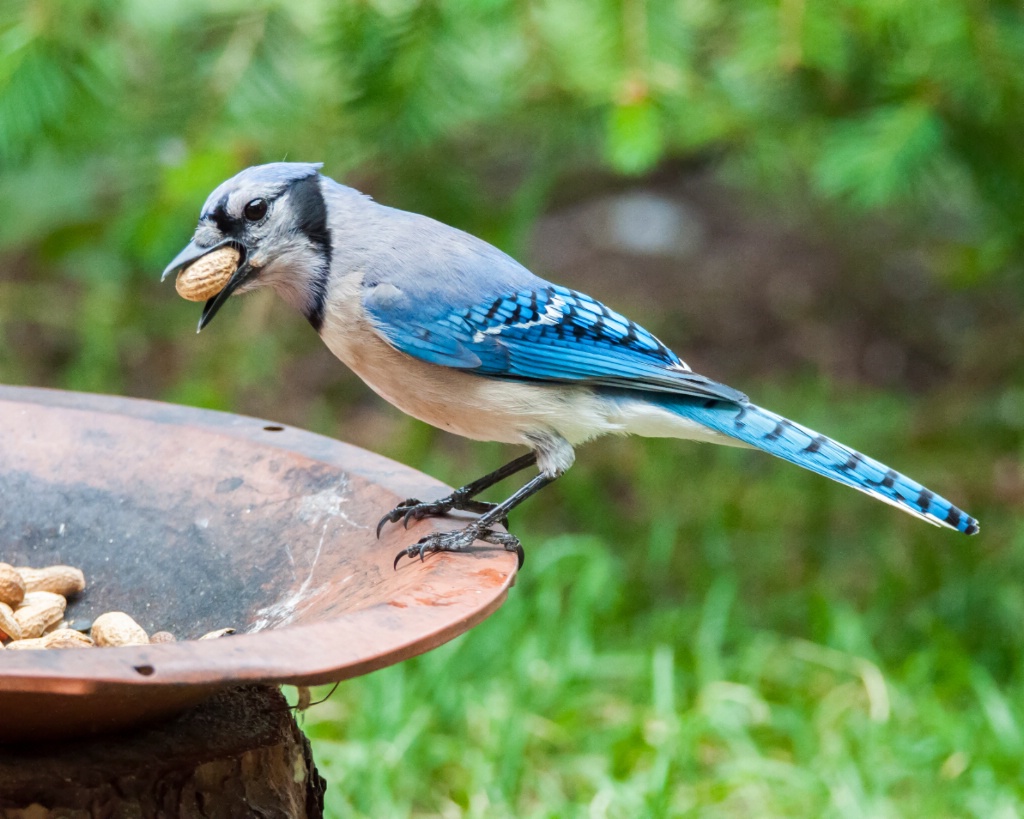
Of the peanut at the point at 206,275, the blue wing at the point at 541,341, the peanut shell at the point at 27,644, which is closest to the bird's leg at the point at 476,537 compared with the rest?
the blue wing at the point at 541,341

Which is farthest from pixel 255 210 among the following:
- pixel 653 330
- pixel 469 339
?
pixel 653 330

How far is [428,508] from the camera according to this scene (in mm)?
1968

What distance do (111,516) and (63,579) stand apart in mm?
140

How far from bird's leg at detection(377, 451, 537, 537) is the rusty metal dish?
0.02m

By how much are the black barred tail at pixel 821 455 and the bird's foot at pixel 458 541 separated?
0.51m

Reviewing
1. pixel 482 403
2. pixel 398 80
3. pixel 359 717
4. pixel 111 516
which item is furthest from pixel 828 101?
pixel 111 516

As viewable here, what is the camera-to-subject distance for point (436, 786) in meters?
2.98

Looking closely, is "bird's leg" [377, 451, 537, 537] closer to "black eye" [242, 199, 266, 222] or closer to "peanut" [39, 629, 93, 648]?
"peanut" [39, 629, 93, 648]

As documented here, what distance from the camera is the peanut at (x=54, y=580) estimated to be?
5.91 feet

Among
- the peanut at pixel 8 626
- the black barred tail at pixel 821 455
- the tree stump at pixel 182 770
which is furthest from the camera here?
the black barred tail at pixel 821 455

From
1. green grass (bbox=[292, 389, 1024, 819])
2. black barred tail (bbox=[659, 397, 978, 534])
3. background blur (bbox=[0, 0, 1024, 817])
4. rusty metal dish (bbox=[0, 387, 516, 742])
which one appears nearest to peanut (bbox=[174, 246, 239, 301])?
rusty metal dish (bbox=[0, 387, 516, 742])

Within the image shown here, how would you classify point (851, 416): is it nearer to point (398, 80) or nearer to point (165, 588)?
point (398, 80)

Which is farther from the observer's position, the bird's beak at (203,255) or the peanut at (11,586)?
the bird's beak at (203,255)

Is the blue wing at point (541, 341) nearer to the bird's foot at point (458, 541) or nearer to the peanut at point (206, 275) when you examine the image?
the peanut at point (206, 275)
